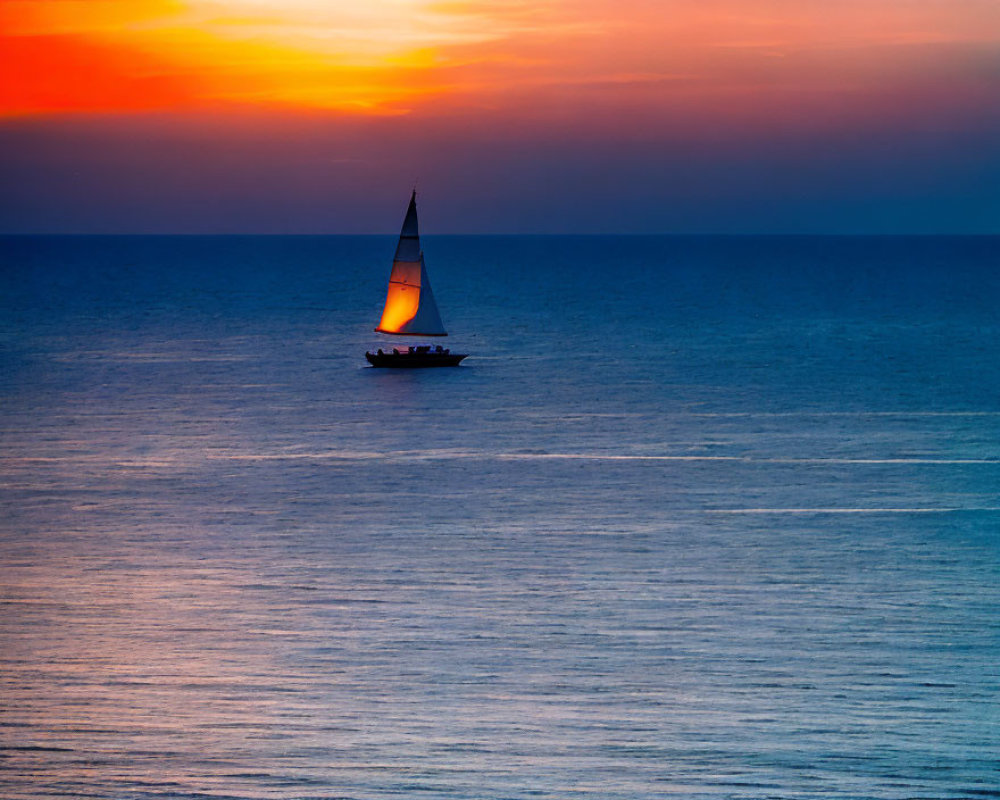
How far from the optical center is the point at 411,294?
105 meters

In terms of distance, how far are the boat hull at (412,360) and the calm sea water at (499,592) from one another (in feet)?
17.5

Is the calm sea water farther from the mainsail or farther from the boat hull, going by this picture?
the mainsail

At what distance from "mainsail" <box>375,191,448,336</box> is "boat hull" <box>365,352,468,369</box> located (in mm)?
→ 4346

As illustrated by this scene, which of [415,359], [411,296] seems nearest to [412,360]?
[415,359]

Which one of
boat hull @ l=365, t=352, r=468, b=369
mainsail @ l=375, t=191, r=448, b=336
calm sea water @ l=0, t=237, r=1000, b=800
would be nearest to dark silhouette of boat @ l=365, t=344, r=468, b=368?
boat hull @ l=365, t=352, r=468, b=369

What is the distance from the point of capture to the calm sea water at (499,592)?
94.3 feet

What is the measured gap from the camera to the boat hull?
98.1 m

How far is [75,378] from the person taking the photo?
3925 inches

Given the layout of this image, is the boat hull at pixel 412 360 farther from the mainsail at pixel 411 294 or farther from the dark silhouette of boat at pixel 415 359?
the mainsail at pixel 411 294

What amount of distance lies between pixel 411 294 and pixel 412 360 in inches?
282

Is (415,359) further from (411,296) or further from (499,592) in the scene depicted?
(499,592)

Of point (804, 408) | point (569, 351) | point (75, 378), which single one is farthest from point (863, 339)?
point (75, 378)

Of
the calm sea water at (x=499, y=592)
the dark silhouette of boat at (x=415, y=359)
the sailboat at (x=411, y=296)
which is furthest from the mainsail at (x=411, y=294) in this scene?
the calm sea water at (x=499, y=592)

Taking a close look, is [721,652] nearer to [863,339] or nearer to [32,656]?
[32,656]
